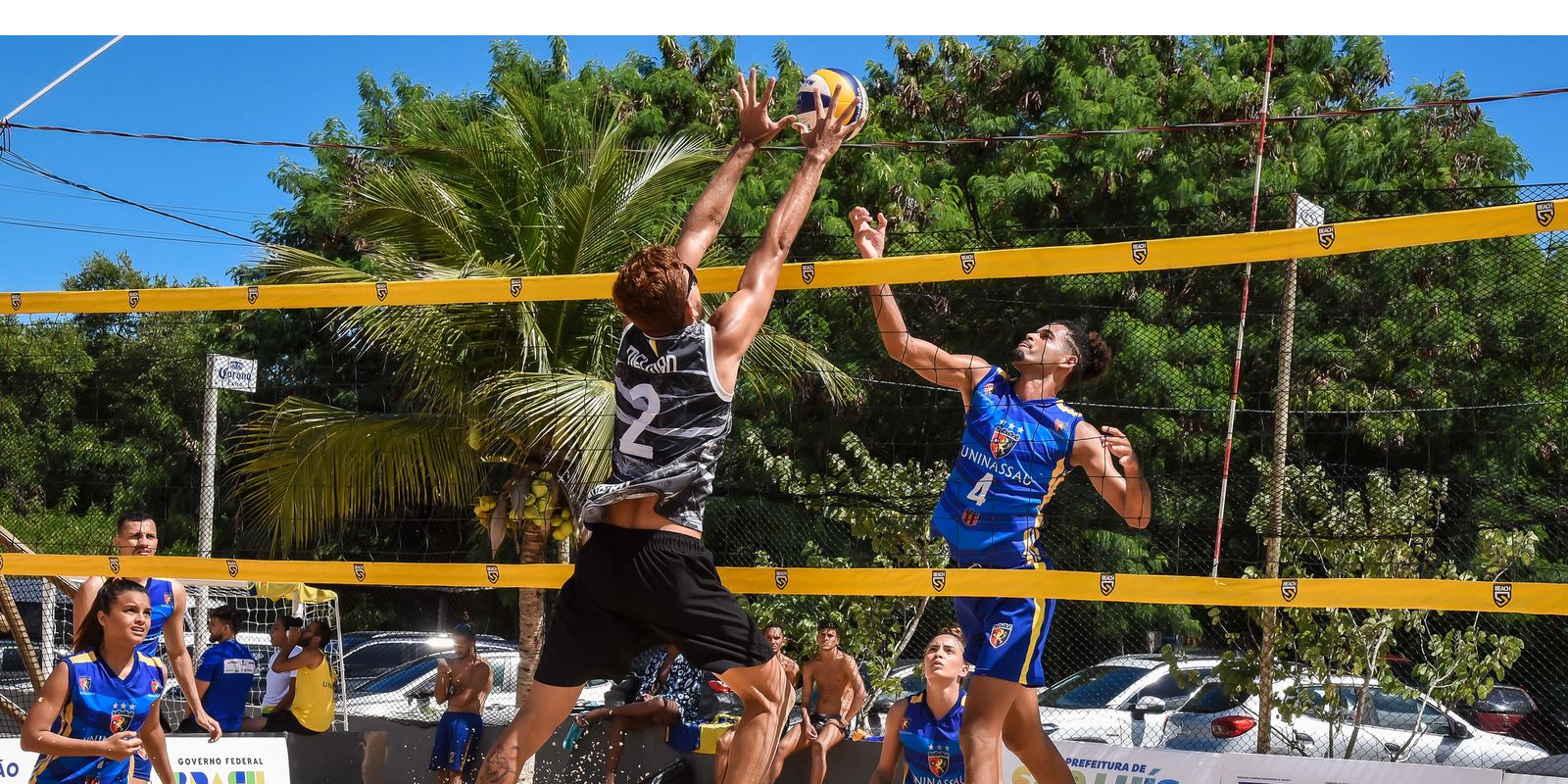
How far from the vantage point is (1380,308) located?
28.7 feet

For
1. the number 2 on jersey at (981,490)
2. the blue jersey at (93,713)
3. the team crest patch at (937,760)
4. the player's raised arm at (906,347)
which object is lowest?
the team crest patch at (937,760)

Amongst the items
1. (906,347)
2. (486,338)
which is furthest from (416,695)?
(906,347)

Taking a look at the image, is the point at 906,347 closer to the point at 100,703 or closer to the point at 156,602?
the point at 100,703

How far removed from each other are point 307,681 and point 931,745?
4.61 metres

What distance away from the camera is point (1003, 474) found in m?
4.64

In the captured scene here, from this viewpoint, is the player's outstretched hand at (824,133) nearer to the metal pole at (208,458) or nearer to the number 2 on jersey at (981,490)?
the number 2 on jersey at (981,490)

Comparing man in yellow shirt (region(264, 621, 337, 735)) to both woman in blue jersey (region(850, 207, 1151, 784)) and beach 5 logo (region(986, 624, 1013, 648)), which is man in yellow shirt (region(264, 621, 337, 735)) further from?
beach 5 logo (region(986, 624, 1013, 648))

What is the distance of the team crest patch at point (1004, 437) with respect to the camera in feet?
15.2

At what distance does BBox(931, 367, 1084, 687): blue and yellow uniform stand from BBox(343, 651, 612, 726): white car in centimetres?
638

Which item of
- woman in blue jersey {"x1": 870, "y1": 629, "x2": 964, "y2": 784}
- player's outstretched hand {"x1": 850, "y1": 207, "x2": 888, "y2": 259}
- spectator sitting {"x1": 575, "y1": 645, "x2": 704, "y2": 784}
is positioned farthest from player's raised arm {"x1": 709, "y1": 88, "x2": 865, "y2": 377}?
spectator sitting {"x1": 575, "y1": 645, "x2": 704, "y2": 784}

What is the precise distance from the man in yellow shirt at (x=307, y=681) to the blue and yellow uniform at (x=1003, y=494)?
4.87 m

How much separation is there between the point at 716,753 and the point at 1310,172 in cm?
976

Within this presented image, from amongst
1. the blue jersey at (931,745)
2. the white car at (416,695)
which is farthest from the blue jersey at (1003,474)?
the white car at (416,695)

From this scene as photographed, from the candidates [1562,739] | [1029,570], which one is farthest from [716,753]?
[1562,739]
